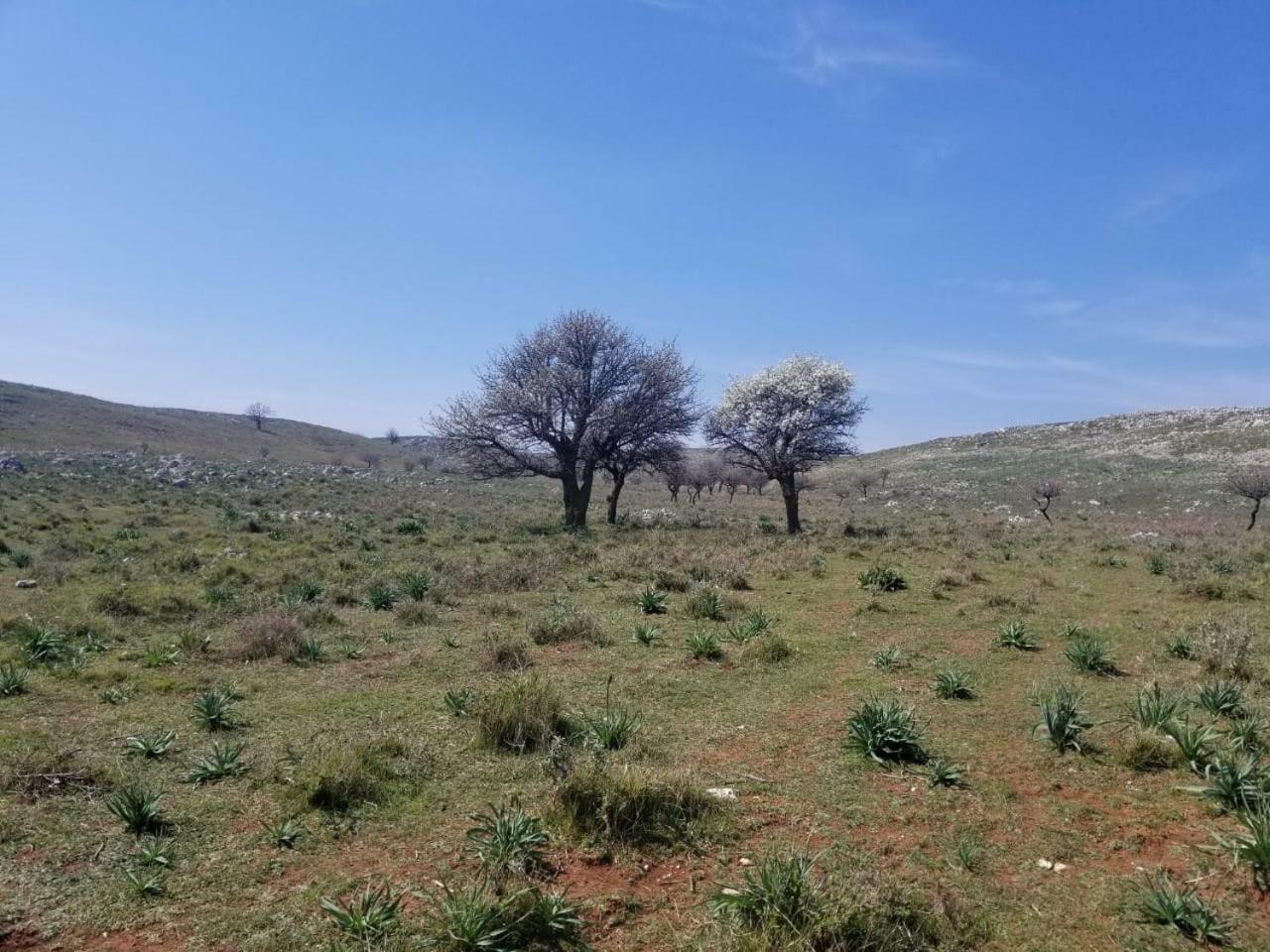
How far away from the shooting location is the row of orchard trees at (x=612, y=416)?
1229 inches

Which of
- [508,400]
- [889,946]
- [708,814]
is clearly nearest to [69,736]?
[708,814]

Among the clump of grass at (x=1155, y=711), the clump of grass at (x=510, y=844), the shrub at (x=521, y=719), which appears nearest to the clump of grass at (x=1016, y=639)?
the clump of grass at (x=1155, y=711)


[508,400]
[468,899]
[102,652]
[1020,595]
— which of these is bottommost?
[102,652]

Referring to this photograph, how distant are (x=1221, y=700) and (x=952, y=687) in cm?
267

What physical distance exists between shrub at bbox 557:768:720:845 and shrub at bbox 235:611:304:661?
6.56 m

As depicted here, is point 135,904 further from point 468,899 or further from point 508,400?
point 508,400

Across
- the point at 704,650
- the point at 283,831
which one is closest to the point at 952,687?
the point at 704,650

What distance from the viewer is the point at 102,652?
10.9m

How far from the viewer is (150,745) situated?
23.3 ft

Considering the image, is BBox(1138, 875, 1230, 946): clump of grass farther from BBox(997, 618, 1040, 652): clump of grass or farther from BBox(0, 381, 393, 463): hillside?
BBox(0, 381, 393, 463): hillside

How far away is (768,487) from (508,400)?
193 feet

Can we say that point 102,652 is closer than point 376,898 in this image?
No

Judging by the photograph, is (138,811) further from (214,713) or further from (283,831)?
(214,713)

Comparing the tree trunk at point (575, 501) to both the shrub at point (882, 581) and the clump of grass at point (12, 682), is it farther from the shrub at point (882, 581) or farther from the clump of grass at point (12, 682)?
the clump of grass at point (12, 682)
